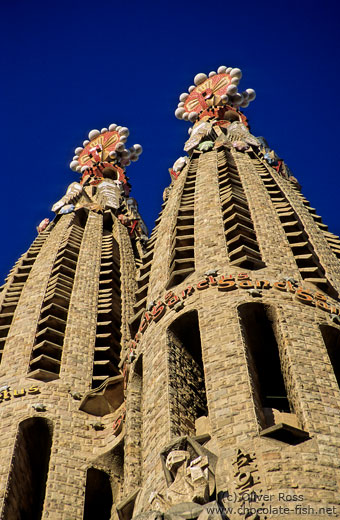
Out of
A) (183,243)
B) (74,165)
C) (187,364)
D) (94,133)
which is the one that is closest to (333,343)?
(187,364)

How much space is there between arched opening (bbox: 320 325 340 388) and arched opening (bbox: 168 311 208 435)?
13.0 feet

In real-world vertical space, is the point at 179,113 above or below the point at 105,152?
below

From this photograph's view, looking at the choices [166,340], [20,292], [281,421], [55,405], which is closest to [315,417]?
[281,421]

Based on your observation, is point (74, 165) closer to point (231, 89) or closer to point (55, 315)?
point (231, 89)

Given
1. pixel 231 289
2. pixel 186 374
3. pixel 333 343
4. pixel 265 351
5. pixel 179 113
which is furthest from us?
pixel 179 113

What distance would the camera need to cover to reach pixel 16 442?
36.8 m

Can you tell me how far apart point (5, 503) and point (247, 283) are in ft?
A: 33.8

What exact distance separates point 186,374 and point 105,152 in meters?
45.5

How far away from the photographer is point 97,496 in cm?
3659

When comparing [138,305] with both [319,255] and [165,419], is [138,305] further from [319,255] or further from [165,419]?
[165,419]

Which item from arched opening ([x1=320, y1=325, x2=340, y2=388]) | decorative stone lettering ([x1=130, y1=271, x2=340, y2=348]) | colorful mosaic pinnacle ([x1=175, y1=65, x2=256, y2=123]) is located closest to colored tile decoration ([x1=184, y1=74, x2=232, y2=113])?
colorful mosaic pinnacle ([x1=175, y1=65, x2=256, y2=123])

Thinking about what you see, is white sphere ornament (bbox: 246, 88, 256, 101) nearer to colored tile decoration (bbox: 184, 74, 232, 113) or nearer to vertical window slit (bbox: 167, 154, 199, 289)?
colored tile decoration (bbox: 184, 74, 232, 113)

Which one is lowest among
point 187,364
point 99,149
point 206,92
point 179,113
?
point 187,364

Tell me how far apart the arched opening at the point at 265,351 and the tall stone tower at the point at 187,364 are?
5 centimetres
